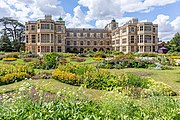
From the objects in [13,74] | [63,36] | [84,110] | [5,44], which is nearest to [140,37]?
[63,36]

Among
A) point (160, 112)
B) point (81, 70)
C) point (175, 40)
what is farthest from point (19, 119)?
point (175, 40)

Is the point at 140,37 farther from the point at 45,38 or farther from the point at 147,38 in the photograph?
the point at 45,38

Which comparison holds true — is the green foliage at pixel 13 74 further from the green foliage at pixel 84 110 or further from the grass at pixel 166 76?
the green foliage at pixel 84 110

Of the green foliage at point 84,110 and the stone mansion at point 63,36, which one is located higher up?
the stone mansion at point 63,36

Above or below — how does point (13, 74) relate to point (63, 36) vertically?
below

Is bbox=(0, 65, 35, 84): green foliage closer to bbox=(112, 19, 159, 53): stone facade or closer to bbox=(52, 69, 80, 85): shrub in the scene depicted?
bbox=(52, 69, 80, 85): shrub

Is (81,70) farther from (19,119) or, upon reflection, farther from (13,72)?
(19,119)

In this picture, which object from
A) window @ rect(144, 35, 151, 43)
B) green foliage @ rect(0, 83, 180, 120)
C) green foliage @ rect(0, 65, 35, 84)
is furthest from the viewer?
window @ rect(144, 35, 151, 43)

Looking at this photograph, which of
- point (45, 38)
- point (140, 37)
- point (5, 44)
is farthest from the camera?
point (5, 44)

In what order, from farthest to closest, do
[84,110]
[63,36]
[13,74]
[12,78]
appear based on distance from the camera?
[63,36] < [13,74] < [12,78] < [84,110]

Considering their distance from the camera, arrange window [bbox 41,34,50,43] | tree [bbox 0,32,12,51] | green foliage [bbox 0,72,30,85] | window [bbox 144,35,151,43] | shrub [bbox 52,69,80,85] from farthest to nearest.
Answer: tree [bbox 0,32,12,51] < window [bbox 144,35,151,43] < window [bbox 41,34,50,43] < green foliage [bbox 0,72,30,85] < shrub [bbox 52,69,80,85]

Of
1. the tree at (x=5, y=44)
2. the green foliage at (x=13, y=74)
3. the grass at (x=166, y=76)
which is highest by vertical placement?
the tree at (x=5, y=44)

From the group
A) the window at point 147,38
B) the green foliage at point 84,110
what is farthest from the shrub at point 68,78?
the window at point 147,38

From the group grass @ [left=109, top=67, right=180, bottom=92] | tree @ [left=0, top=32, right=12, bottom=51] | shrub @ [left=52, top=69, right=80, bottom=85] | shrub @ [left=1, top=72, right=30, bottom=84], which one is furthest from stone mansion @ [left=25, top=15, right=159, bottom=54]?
shrub @ [left=52, top=69, right=80, bottom=85]
